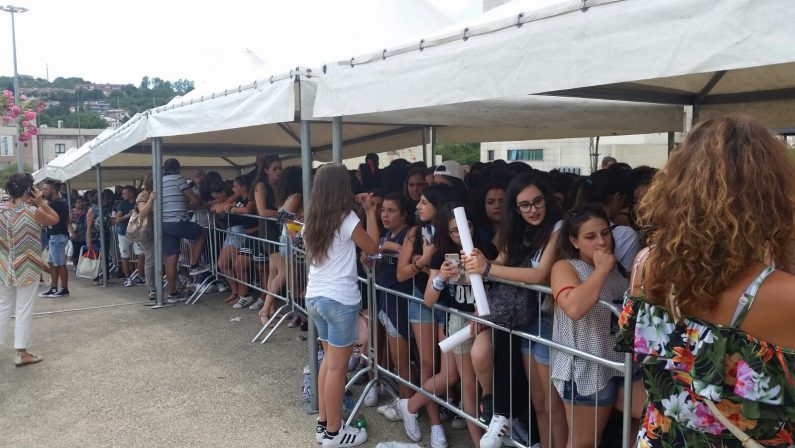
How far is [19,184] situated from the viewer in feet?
18.7

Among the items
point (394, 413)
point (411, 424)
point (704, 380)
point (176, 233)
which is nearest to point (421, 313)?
point (411, 424)

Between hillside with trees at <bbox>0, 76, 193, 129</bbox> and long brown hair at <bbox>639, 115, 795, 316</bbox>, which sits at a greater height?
hillside with trees at <bbox>0, 76, 193, 129</bbox>

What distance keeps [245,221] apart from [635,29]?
19.4 ft

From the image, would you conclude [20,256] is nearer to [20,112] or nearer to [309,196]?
[309,196]

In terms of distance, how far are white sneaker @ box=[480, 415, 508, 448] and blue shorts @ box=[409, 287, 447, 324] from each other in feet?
2.43

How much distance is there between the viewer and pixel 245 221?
23.9ft

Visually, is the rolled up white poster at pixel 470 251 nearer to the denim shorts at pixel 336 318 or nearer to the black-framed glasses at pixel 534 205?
the black-framed glasses at pixel 534 205

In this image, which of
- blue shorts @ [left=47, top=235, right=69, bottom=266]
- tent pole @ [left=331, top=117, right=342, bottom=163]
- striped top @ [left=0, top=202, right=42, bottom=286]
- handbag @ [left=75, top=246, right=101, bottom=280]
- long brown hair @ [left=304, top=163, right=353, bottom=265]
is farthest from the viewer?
handbag @ [left=75, top=246, right=101, bottom=280]

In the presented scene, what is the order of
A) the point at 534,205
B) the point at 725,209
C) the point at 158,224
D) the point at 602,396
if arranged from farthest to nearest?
the point at 158,224 < the point at 534,205 < the point at 602,396 < the point at 725,209

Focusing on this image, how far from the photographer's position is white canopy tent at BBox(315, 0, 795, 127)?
1871mm

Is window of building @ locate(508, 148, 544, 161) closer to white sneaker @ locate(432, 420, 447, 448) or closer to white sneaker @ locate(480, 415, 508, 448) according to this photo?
white sneaker @ locate(432, 420, 447, 448)

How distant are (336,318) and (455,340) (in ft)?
2.71

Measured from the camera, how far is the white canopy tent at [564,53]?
6.14ft

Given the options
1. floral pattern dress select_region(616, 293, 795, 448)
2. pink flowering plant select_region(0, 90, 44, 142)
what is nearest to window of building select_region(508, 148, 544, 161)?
pink flowering plant select_region(0, 90, 44, 142)
